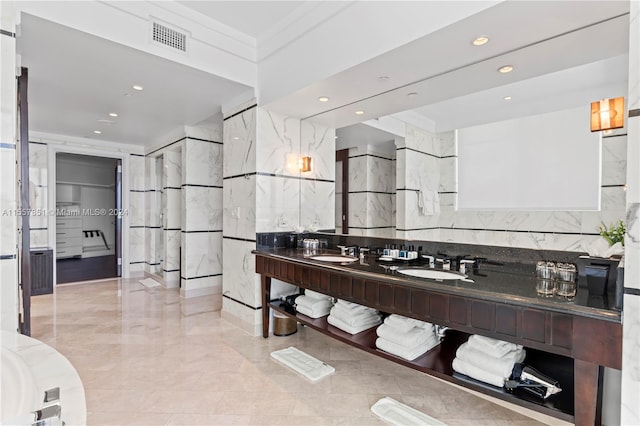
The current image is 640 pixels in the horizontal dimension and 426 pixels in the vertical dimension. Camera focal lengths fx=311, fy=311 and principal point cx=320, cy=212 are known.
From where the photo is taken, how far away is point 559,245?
2.06 meters

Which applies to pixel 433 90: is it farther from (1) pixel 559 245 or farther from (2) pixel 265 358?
(2) pixel 265 358

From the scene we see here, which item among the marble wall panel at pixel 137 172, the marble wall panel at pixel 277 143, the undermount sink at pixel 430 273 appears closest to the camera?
the undermount sink at pixel 430 273

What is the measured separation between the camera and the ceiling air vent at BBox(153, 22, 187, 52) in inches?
101

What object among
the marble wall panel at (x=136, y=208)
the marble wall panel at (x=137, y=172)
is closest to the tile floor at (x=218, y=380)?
the marble wall panel at (x=136, y=208)

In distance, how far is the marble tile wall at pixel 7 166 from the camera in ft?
6.11

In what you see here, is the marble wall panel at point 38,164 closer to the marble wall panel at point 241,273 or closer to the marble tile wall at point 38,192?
the marble tile wall at point 38,192

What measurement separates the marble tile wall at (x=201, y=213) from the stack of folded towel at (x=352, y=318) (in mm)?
3049

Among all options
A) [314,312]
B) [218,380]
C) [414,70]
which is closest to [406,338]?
[314,312]

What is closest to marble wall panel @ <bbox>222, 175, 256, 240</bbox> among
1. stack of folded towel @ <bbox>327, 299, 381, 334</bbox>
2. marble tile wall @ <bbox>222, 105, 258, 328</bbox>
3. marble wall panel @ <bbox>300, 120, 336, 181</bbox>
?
marble tile wall @ <bbox>222, 105, 258, 328</bbox>

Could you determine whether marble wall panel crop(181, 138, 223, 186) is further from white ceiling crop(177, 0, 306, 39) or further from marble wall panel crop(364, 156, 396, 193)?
marble wall panel crop(364, 156, 396, 193)

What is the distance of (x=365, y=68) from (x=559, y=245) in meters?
1.82

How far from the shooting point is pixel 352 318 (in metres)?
2.41

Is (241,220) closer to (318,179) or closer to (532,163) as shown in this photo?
(318,179)

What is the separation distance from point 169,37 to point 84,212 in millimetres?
8117
